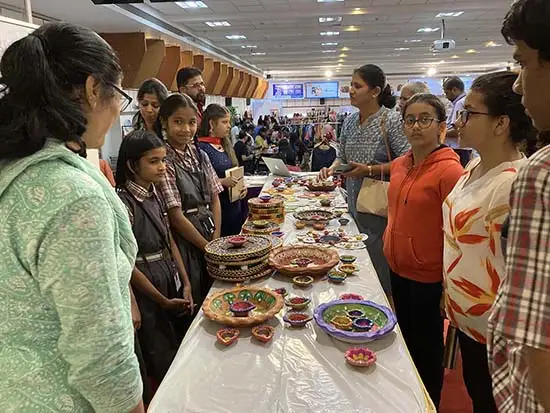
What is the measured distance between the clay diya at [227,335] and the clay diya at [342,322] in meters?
0.33

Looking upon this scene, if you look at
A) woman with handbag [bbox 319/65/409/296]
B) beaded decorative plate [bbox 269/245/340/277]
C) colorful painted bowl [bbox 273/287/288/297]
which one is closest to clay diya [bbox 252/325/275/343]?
colorful painted bowl [bbox 273/287/288/297]

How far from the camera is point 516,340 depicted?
2.46 feet

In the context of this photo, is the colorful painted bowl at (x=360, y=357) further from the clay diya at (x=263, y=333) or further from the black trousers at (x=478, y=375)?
the black trousers at (x=478, y=375)

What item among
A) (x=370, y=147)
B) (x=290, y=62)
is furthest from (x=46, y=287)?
(x=290, y=62)

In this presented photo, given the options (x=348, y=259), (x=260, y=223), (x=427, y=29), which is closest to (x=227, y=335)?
(x=348, y=259)

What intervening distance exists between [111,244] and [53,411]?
0.36 m

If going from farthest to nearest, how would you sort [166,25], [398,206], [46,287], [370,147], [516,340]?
1. [166,25]
2. [370,147]
3. [398,206]
4. [46,287]
5. [516,340]

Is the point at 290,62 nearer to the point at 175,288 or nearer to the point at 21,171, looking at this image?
the point at 175,288

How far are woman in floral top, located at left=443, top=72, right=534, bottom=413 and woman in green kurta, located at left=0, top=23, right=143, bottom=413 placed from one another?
3.76ft

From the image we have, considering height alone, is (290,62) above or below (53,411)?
above

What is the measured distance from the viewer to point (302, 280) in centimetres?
194

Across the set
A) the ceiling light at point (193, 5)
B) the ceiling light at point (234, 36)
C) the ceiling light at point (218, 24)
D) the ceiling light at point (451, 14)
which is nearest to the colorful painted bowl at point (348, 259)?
the ceiling light at point (193, 5)

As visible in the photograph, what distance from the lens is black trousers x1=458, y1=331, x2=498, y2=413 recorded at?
5.30 feet

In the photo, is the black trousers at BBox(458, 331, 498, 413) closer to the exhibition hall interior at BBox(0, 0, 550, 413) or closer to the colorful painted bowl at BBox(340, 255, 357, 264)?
the exhibition hall interior at BBox(0, 0, 550, 413)
